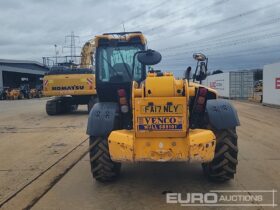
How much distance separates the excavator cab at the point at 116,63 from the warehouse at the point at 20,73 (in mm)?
57867

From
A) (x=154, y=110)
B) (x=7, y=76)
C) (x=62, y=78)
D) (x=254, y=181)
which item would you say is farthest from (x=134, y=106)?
(x=7, y=76)

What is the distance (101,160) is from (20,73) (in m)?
68.8

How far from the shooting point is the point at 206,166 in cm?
650

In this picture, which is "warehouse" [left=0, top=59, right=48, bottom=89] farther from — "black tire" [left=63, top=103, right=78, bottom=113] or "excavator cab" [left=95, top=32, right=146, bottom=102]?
"excavator cab" [left=95, top=32, right=146, bottom=102]

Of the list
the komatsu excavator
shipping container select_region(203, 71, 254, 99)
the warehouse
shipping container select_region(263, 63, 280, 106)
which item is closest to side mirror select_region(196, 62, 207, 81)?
the komatsu excavator

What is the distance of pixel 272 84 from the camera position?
84.4 feet

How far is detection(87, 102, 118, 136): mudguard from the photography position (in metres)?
6.26

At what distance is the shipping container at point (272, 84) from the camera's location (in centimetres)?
2481

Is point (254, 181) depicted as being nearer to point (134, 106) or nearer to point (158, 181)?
point (158, 181)

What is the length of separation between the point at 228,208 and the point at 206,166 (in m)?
1.31

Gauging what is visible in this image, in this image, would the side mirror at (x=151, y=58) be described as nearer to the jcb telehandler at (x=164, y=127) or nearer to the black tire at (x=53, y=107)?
the jcb telehandler at (x=164, y=127)

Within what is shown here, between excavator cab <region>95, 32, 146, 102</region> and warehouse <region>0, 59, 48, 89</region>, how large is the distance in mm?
57867

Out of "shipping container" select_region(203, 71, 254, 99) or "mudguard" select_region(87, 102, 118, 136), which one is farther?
"shipping container" select_region(203, 71, 254, 99)

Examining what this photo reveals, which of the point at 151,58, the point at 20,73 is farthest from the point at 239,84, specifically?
the point at 20,73
